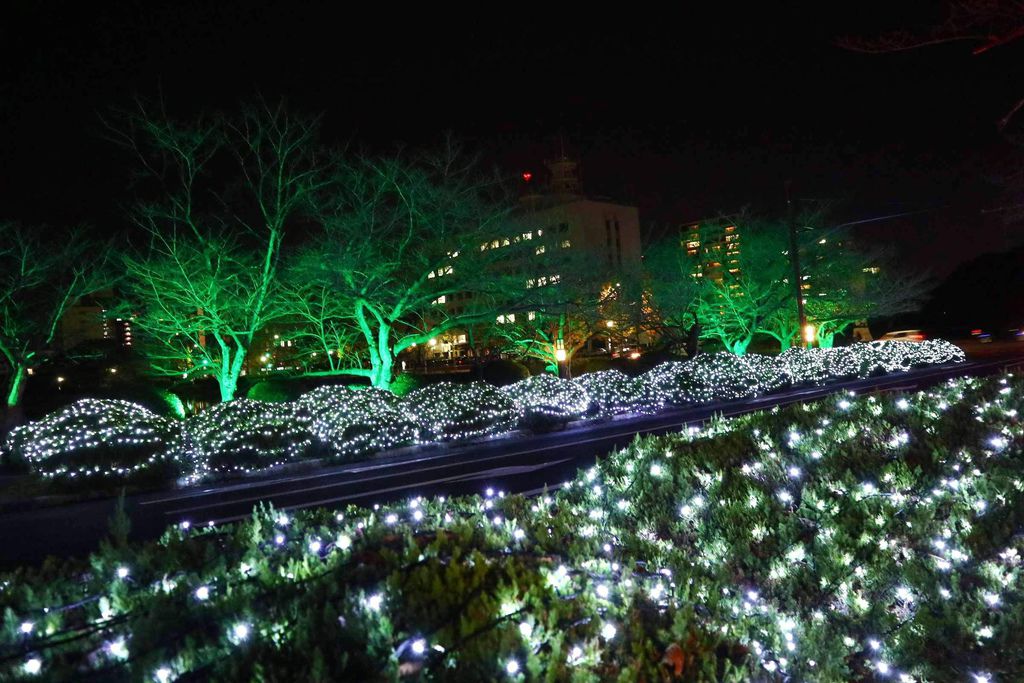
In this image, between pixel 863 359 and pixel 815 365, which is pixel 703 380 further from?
pixel 863 359

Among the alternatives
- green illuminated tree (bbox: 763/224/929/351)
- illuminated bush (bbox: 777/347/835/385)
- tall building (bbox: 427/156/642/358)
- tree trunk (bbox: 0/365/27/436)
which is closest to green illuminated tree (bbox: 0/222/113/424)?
tree trunk (bbox: 0/365/27/436)

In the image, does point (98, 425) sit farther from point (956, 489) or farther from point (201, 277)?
point (956, 489)

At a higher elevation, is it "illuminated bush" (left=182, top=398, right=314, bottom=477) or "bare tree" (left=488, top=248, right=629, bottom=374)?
"bare tree" (left=488, top=248, right=629, bottom=374)

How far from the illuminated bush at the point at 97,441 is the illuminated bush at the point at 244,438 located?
1.70ft

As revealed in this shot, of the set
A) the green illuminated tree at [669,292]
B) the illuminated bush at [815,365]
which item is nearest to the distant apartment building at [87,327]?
the green illuminated tree at [669,292]

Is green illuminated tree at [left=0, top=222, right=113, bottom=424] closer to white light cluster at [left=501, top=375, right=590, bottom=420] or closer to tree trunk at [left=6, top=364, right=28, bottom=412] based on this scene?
tree trunk at [left=6, top=364, right=28, bottom=412]

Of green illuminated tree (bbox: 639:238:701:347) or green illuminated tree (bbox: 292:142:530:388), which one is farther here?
green illuminated tree (bbox: 639:238:701:347)

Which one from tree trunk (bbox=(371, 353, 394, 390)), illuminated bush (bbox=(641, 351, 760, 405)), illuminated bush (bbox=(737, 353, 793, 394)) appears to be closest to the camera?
tree trunk (bbox=(371, 353, 394, 390))

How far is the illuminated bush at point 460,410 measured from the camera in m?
17.3

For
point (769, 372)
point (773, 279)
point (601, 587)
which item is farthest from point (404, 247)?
point (773, 279)

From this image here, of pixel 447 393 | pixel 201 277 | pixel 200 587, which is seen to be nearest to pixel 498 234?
pixel 447 393

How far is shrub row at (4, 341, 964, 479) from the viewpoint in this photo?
13.2 meters

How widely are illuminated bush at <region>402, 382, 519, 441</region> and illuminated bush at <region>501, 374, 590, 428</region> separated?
1.89ft

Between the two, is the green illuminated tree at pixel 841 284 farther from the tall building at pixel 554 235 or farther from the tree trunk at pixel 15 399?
the tree trunk at pixel 15 399
